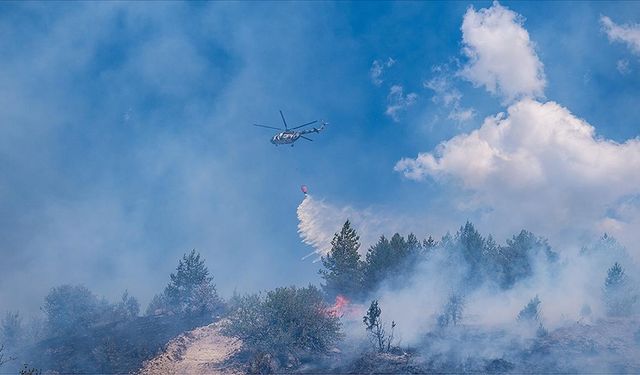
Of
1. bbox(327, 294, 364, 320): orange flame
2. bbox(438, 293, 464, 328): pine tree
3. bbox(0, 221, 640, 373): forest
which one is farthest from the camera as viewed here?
bbox(327, 294, 364, 320): orange flame

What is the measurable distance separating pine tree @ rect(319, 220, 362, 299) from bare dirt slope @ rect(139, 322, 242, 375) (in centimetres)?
1389

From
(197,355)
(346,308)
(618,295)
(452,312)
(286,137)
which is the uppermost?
(286,137)

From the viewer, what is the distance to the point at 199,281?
68312 mm

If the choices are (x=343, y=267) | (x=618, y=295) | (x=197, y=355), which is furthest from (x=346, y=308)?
(x=618, y=295)

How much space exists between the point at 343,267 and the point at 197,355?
66.4 feet

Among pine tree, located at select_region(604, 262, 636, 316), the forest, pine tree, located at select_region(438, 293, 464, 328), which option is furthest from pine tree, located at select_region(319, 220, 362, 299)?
pine tree, located at select_region(604, 262, 636, 316)

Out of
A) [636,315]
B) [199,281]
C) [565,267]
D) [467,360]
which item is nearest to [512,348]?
[467,360]

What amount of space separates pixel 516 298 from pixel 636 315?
44.3ft

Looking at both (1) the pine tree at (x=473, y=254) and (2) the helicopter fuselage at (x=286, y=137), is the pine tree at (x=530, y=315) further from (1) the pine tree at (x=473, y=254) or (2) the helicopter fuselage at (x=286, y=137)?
(2) the helicopter fuselage at (x=286, y=137)

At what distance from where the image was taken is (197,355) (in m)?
45.5

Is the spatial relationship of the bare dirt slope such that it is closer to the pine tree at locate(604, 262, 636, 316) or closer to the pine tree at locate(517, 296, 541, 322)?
the pine tree at locate(517, 296, 541, 322)

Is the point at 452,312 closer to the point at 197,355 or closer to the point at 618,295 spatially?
the point at 618,295

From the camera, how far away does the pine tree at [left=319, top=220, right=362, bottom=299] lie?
56969mm

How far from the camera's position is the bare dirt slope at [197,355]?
3978 centimetres
